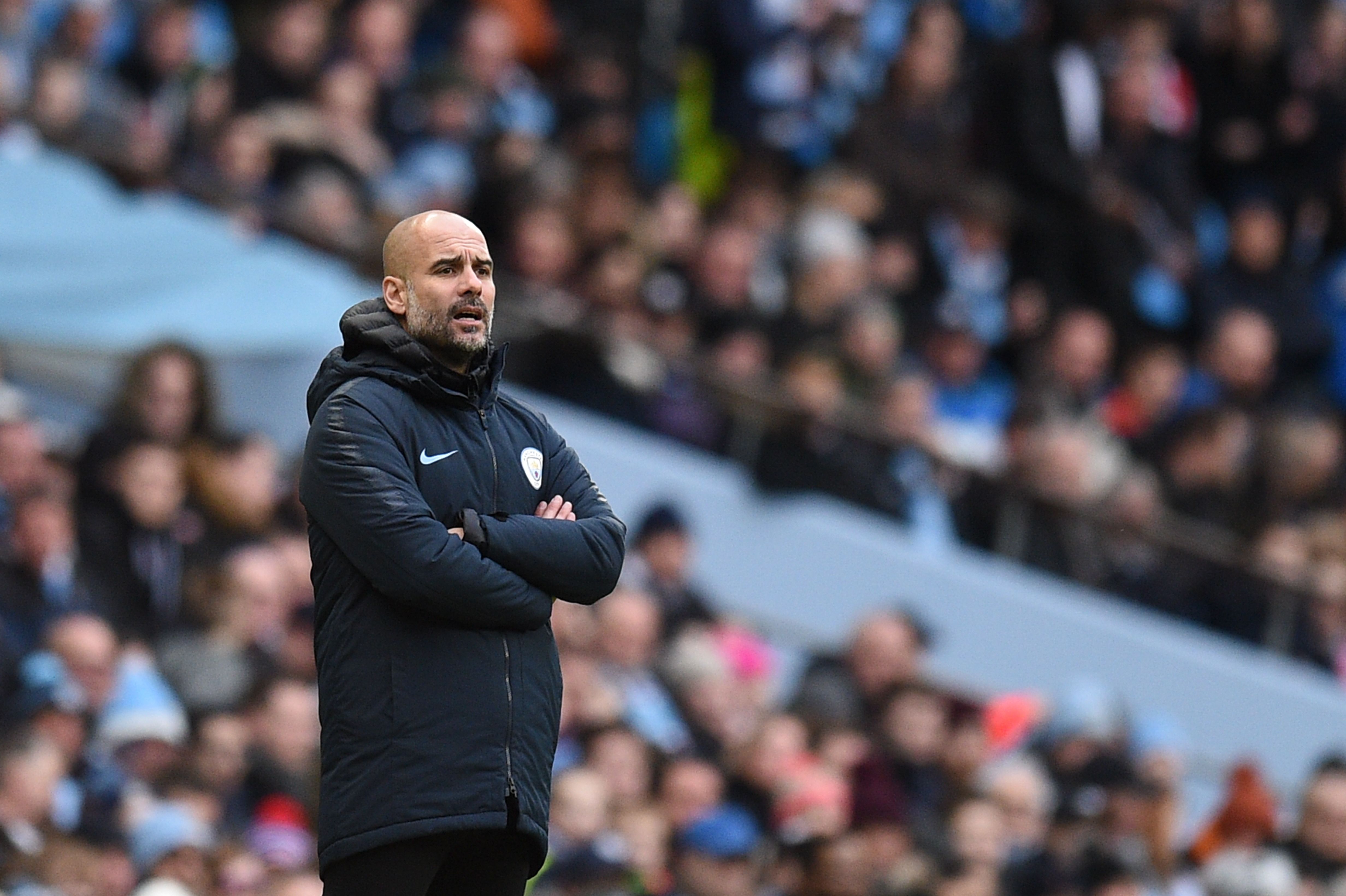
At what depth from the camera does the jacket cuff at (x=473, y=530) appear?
A: 4.16 meters

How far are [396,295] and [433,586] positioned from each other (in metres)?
0.60

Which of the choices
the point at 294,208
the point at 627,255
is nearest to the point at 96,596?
the point at 294,208

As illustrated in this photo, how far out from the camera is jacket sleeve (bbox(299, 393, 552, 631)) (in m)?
4.06

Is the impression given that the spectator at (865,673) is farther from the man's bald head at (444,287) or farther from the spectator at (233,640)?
the man's bald head at (444,287)

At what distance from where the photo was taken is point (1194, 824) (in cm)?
1137

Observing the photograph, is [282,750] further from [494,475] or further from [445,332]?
[445,332]

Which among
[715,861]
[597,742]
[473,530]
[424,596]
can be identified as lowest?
[715,861]

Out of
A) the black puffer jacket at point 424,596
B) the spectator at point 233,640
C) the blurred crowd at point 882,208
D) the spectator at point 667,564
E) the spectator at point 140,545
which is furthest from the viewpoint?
the blurred crowd at point 882,208

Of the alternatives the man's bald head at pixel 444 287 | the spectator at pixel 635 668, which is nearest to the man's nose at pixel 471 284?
the man's bald head at pixel 444 287

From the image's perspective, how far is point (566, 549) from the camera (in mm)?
4238

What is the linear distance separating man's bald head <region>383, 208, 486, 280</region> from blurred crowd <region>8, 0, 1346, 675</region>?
557 cm

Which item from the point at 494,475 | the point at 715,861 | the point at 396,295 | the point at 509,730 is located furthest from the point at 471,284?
the point at 715,861

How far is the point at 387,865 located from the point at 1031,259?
10256 millimetres

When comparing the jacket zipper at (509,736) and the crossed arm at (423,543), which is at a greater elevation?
the crossed arm at (423,543)
